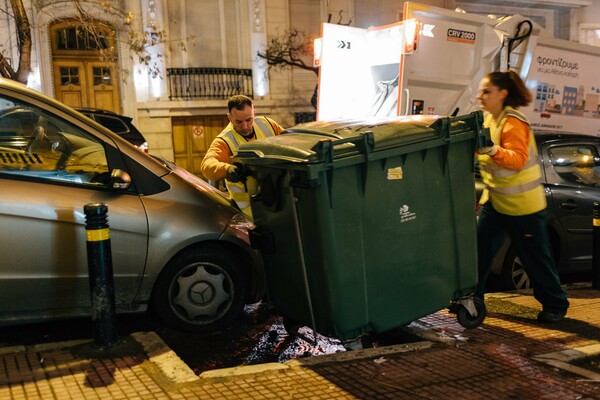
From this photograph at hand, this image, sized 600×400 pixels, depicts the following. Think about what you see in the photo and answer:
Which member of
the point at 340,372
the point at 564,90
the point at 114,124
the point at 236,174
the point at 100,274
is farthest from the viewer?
the point at 114,124

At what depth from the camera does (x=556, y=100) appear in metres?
9.04

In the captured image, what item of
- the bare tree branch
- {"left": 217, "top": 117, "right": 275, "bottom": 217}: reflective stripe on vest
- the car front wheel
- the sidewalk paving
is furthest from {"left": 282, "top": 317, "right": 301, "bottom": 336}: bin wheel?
the bare tree branch

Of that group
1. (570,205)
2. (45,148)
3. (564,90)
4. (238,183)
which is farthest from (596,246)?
(45,148)

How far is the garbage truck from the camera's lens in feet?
24.9

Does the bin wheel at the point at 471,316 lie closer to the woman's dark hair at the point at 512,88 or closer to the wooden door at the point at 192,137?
the woman's dark hair at the point at 512,88

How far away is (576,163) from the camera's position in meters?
6.12

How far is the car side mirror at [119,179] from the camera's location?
4.12 metres

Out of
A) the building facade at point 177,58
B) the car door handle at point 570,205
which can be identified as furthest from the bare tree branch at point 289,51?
the car door handle at point 570,205

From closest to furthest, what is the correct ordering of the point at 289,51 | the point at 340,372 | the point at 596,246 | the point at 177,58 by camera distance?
1. the point at 340,372
2. the point at 596,246
3. the point at 177,58
4. the point at 289,51

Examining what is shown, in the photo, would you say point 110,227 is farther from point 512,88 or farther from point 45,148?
point 512,88

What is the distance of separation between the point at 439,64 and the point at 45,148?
5.12m

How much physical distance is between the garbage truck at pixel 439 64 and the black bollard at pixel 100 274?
4.66 m

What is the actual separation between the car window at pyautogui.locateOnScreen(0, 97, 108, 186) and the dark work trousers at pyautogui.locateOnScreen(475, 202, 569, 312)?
8.96ft

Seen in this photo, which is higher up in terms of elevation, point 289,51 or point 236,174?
point 289,51
